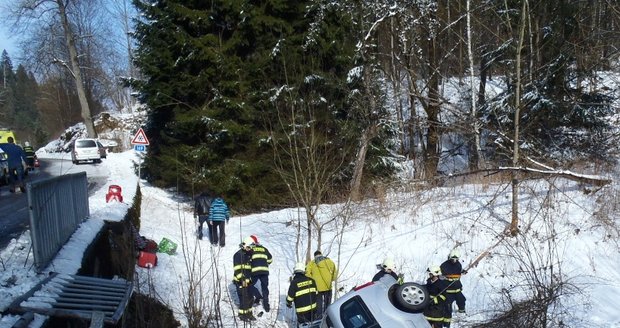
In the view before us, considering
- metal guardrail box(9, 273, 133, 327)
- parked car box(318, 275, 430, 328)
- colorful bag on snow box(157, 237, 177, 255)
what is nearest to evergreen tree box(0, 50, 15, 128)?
colorful bag on snow box(157, 237, 177, 255)

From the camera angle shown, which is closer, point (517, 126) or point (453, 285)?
point (453, 285)

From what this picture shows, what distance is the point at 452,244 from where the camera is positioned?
36.8 ft

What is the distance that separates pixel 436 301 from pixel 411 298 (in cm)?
338

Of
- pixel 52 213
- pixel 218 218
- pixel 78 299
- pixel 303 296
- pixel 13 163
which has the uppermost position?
pixel 13 163

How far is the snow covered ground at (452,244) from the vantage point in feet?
26.0

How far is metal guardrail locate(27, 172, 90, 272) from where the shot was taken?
216 inches

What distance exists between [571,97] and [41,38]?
110 feet

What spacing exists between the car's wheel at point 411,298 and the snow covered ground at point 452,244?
7.35 feet

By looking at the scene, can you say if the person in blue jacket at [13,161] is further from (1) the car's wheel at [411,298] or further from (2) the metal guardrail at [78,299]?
(1) the car's wheel at [411,298]

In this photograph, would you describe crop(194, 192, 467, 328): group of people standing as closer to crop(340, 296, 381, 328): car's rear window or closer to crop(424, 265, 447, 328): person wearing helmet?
crop(424, 265, 447, 328): person wearing helmet

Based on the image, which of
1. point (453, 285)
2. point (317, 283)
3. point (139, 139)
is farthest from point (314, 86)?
point (453, 285)

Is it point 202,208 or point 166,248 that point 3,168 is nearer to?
point 202,208

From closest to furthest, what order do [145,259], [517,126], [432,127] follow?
[517,126] < [145,259] < [432,127]

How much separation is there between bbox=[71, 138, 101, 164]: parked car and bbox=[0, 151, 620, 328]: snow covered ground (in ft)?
44.2
